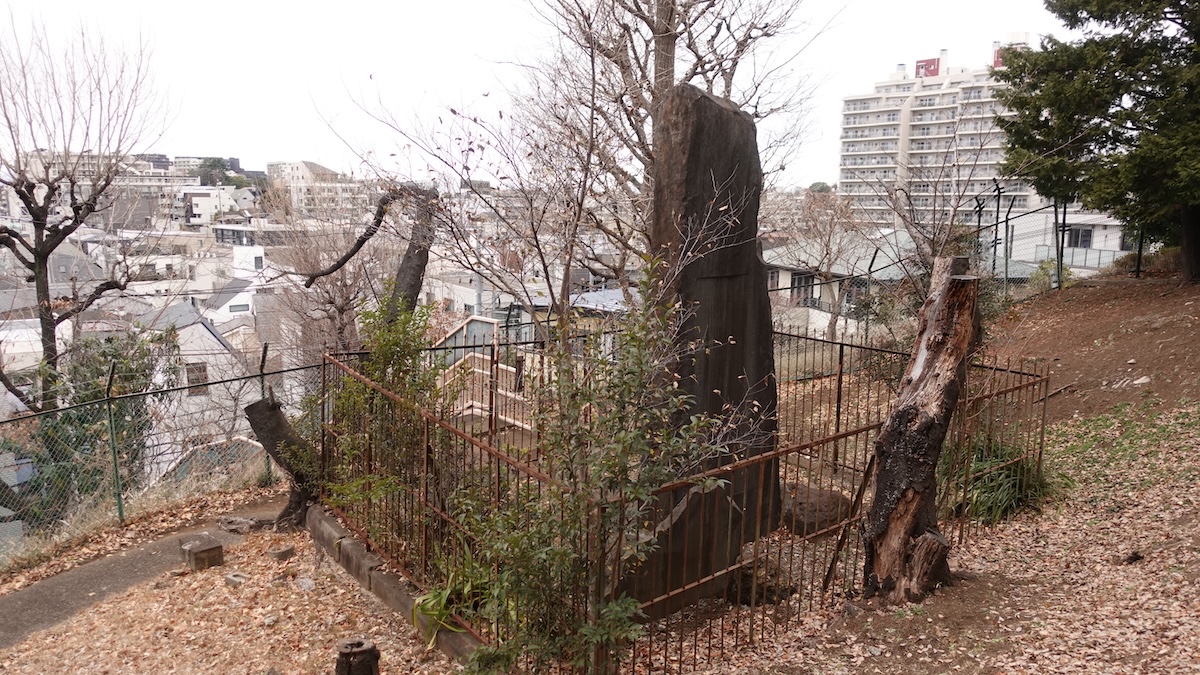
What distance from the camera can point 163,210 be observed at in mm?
15125

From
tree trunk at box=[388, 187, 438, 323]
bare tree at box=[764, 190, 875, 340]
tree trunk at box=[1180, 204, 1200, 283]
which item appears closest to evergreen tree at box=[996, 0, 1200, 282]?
tree trunk at box=[1180, 204, 1200, 283]

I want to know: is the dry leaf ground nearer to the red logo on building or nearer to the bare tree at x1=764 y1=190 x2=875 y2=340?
the bare tree at x1=764 y1=190 x2=875 y2=340

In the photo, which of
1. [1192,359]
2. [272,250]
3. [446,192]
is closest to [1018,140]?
[1192,359]

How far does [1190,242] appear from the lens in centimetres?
1321

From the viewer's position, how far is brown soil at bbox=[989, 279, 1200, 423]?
383 inches

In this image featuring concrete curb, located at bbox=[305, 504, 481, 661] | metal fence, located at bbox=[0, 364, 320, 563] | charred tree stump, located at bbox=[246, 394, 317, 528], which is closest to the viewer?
concrete curb, located at bbox=[305, 504, 481, 661]

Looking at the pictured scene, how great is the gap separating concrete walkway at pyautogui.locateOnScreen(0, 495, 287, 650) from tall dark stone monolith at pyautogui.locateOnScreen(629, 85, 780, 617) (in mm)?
4521

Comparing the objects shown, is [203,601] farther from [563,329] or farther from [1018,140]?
[1018,140]

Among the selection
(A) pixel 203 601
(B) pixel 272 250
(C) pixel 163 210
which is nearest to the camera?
(A) pixel 203 601

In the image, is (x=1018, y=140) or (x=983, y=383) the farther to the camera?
(x=1018, y=140)

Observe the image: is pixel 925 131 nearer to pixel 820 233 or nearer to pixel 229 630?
pixel 820 233

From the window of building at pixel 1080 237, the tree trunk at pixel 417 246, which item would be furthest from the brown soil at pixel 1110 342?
the window of building at pixel 1080 237

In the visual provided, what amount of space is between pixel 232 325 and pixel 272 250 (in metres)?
7.78

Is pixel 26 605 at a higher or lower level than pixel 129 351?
lower
